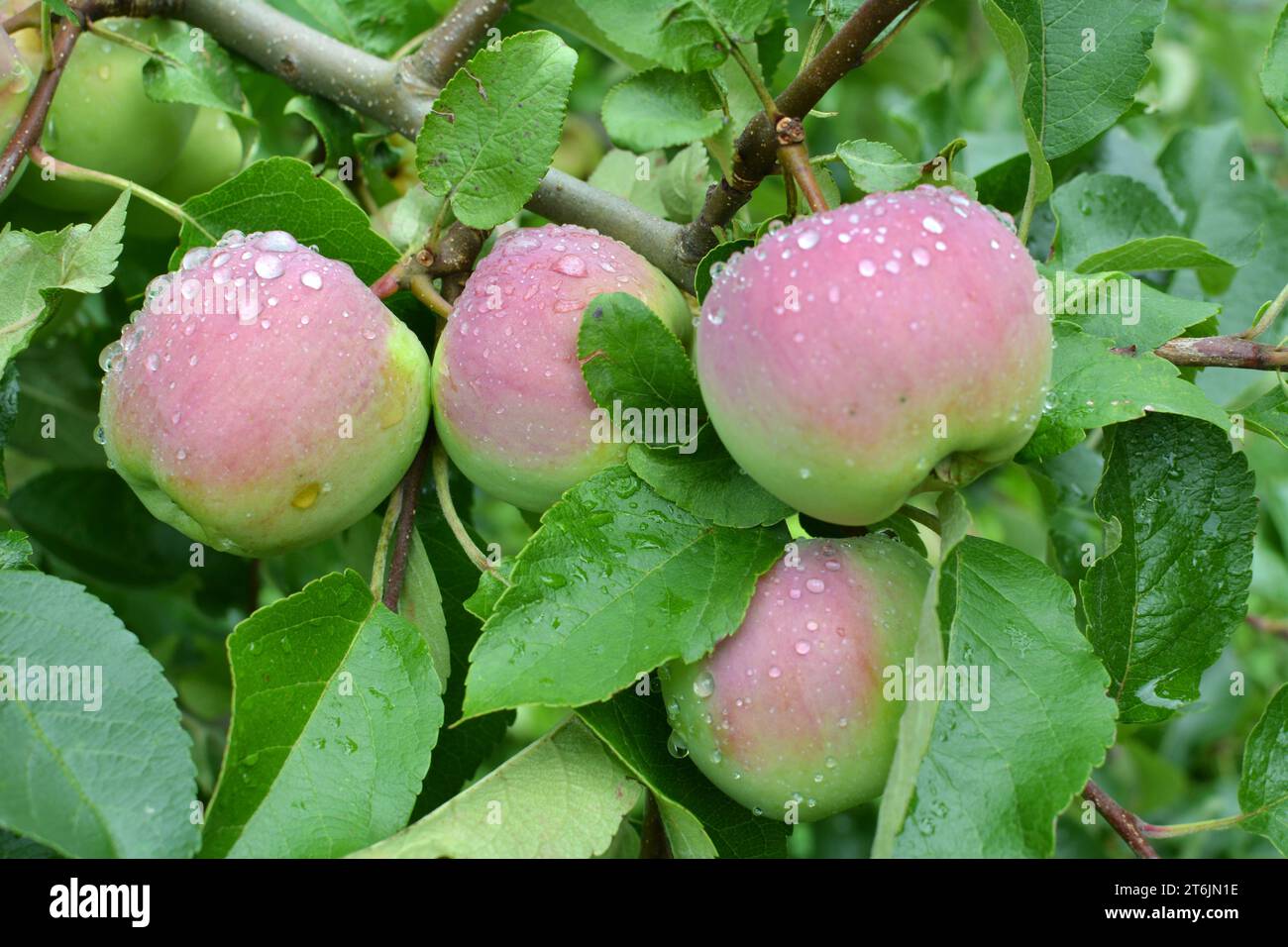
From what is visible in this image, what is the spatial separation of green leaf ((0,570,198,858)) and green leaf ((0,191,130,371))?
0.20m

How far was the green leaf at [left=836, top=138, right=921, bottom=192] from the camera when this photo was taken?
2.66ft

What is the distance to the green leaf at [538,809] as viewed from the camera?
2.56ft

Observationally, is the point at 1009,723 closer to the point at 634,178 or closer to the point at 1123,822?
the point at 1123,822

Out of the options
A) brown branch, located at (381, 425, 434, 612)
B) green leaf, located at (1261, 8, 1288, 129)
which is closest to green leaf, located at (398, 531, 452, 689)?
brown branch, located at (381, 425, 434, 612)

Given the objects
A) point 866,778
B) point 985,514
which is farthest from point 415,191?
point 985,514

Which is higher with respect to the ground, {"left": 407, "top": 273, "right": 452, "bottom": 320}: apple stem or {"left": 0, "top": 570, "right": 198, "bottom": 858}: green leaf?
{"left": 407, "top": 273, "right": 452, "bottom": 320}: apple stem

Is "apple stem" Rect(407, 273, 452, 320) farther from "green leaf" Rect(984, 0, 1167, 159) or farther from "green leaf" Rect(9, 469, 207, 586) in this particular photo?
"green leaf" Rect(9, 469, 207, 586)

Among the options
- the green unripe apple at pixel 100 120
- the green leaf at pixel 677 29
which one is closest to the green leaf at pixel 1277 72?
the green leaf at pixel 677 29

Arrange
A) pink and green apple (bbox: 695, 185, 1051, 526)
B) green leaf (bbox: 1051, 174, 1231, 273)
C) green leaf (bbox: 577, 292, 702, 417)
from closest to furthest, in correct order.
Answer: pink and green apple (bbox: 695, 185, 1051, 526) → green leaf (bbox: 577, 292, 702, 417) → green leaf (bbox: 1051, 174, 1231, 273)

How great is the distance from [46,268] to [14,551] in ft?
0.76

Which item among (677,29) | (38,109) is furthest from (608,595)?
(38,109)

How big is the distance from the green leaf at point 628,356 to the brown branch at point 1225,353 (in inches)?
15.3

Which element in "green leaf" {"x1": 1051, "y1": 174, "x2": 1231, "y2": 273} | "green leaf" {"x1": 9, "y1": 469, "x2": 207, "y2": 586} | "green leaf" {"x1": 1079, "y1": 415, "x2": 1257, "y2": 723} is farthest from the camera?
"green leaf" {"x1": 9, "y1": 469, "x2": 207, "y2": 586}

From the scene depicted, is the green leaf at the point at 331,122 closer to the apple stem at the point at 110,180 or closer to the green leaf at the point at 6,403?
the apple stem at the point at 110,180
